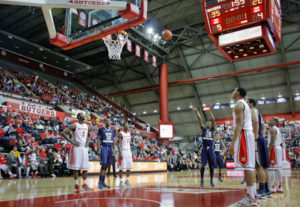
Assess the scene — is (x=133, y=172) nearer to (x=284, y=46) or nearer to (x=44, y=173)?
(x=44, y=173)

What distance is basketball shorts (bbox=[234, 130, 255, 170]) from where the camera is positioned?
3709mm

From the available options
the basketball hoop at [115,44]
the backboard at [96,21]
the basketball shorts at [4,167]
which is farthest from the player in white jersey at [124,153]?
the basketball shorts at [4,167]

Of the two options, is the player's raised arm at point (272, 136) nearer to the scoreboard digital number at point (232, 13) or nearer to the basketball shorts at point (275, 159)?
the basketball shorts at point (275, 159)

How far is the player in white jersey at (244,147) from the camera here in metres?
3.69

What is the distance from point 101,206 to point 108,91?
2962cm

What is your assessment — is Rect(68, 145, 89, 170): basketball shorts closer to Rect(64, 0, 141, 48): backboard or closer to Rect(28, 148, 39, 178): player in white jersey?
Rect(64, 0, 141, 48): backboard

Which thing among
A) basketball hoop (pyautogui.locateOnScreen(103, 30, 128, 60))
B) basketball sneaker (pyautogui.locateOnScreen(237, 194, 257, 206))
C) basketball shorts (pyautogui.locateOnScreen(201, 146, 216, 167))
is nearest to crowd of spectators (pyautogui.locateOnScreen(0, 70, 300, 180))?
basketball hoop (pyautogui.locateOnScreen(103, 30, 128, 60))

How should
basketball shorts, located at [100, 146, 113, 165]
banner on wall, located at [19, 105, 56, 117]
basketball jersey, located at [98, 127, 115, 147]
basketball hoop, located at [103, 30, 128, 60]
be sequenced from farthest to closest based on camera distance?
1. banner on wall, located at [19, 105, 56, 117]
2. basketball hoop, located at [103, 30, 128, 60]
3. basketball jersey, located at [98, 127, 115, 147]
4. basketball shorts, located at [100, 146, 113, 165]

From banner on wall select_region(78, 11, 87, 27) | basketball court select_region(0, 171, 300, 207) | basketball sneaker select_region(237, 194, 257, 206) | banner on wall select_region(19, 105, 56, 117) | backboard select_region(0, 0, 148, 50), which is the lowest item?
basketball court select_region(0, 171, 300, 207)

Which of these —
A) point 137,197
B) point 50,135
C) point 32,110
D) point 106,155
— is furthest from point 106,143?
point 32,110

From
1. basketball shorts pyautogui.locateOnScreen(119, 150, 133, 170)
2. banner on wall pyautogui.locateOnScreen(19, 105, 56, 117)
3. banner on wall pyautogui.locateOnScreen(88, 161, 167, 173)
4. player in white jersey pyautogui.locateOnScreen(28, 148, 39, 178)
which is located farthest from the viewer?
banner on wall pyautogui.locateOnScreen(19, 105, 56, 117)

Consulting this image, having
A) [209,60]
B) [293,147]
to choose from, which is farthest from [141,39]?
[293,147]

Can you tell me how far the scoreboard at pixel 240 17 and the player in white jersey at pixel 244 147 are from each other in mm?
5001

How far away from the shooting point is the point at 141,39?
21.9 metres
